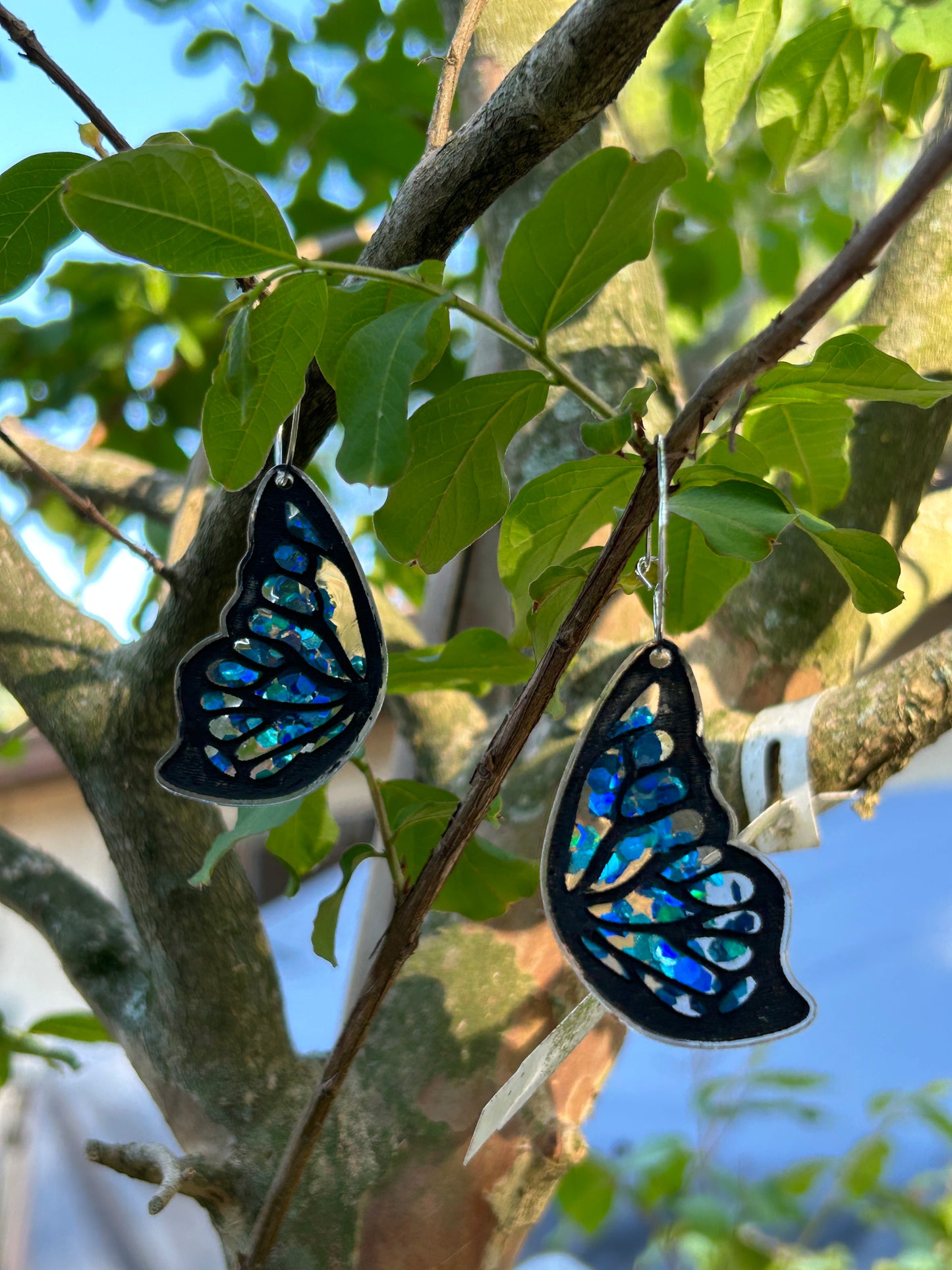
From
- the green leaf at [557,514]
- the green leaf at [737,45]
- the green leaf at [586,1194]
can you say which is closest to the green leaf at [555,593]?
the green leaf at [557,514]

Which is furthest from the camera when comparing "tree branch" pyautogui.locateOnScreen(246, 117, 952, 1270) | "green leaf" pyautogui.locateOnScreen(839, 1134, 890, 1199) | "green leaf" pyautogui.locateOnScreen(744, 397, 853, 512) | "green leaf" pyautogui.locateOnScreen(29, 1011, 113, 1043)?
"green leaf" pyautogui.locateOnScreen(839, 1134, 890, 1199)

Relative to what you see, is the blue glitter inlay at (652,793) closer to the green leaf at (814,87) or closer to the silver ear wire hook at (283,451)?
the silver ear wire hook at (283,451)

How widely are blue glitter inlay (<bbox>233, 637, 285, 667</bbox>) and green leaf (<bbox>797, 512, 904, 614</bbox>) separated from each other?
0.27 metres

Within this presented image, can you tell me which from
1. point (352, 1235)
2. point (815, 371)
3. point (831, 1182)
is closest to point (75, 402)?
point (352, 1235)

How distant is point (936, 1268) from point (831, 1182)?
217mm

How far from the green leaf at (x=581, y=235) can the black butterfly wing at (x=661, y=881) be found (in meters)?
0.16

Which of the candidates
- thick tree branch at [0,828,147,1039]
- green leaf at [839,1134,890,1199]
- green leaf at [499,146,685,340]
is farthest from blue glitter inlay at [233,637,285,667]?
green leaf at [839,1134,890,1199]

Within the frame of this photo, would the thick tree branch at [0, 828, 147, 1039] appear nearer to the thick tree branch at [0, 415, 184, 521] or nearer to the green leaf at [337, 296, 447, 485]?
the thick tree branch at [0, 415, 184, 521]

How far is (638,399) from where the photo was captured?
0.43 metres

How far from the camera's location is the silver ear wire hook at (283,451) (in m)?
0.54

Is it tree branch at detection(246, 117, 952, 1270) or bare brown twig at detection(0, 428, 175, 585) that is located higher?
bare brown twig at detection(0, 428, 175, 585)

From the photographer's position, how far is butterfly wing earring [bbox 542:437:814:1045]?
44 cm

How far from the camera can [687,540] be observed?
0.57 metres

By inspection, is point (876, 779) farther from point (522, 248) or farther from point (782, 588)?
point (522, 248)
